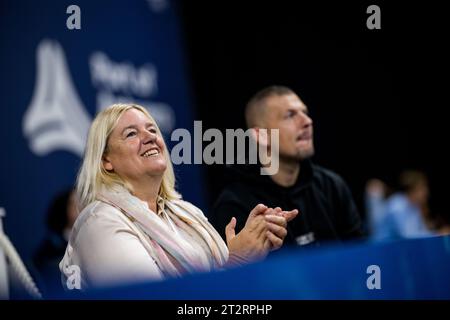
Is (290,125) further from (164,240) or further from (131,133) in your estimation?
(164,240)

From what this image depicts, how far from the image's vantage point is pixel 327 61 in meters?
4.00

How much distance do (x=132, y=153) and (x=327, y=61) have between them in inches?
79.5

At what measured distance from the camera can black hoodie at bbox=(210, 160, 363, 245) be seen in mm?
2660

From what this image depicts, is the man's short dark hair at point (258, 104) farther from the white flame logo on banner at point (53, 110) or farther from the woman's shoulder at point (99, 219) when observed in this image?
the white flame logo on banner at point (53, 110)

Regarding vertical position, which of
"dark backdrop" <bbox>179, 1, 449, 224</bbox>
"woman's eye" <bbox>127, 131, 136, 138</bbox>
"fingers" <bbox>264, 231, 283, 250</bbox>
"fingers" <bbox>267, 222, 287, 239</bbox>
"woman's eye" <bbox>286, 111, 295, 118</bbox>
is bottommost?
"fingers" <bbox>264, 231, 283, 250</bbox>

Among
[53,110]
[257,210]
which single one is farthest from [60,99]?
[257,210]

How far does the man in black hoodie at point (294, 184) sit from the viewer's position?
9.08ft

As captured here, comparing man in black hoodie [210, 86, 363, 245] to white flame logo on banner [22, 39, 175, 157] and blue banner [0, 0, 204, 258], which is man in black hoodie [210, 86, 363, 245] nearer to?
blue banner [0, 0, 204, 258]

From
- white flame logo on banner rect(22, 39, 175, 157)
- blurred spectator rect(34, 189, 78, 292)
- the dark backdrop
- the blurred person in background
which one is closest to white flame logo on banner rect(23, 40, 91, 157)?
white flame logo on banner rect(22, 39, 175, 157)

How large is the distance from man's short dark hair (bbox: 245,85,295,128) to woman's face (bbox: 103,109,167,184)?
Result: 28.4 inches

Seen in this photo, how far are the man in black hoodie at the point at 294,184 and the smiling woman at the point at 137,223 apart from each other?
41cm

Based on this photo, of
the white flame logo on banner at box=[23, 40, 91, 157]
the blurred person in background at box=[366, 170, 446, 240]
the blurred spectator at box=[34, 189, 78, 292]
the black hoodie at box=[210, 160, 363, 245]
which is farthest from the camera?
the blurred person in background at box=[366, 170, 446, 240]

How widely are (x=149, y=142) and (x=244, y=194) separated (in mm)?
583

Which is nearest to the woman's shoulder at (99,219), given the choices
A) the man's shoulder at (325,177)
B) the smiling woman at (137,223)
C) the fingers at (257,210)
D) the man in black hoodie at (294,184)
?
the smiling woman at (137,223)
